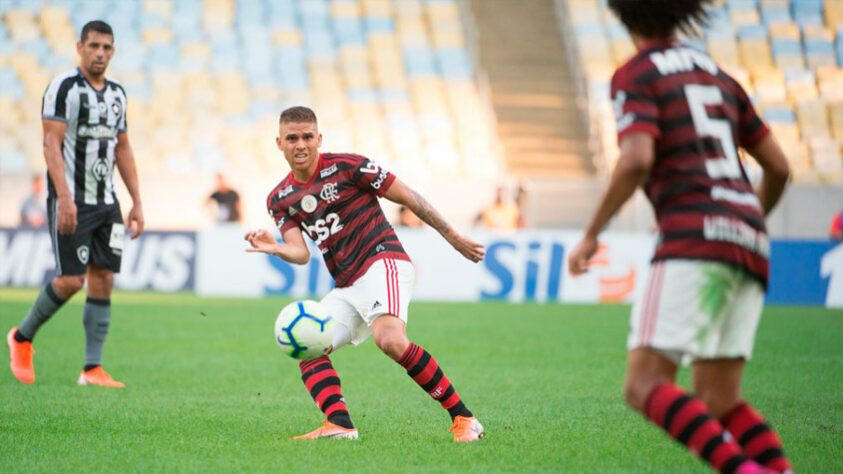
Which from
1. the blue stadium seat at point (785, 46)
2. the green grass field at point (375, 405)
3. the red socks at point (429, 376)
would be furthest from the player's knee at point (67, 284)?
the blue stadium seat at point (785, 46)

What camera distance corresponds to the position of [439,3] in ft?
82.0

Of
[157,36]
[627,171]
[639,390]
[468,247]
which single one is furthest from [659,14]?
[157,36]

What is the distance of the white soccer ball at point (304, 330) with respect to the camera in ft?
16.2

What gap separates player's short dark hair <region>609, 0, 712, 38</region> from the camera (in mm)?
3537

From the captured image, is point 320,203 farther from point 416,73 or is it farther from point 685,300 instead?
point 416,73

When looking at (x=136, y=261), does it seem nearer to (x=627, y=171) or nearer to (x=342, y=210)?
(x=342, y=210)

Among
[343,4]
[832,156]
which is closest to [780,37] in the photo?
[832,156]

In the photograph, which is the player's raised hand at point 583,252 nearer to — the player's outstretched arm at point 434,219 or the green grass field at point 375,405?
the green grass field at point 375,405

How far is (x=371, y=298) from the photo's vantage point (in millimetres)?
5207

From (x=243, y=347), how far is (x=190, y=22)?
15982 millimetres

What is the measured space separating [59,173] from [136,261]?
35.3 feet

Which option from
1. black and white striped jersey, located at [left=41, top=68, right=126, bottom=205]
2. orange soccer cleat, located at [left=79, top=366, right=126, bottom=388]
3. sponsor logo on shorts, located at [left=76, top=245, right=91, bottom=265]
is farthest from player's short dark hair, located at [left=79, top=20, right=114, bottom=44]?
orange soccer cleat, located at [left=79, top=366, right=126, bottom=388]

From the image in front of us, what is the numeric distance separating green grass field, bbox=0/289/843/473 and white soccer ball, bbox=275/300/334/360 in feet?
1.48

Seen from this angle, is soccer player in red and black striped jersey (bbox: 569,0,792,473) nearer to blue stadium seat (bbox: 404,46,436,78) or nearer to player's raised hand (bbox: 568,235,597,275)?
player's raised hand (bbox: 568,235,597,275)
